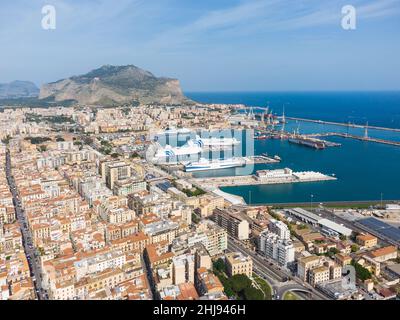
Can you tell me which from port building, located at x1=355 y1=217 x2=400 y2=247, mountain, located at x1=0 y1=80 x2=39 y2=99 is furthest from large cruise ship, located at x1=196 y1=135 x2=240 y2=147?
mountain, located at x1=0 y1=80 x2=39 y2=99

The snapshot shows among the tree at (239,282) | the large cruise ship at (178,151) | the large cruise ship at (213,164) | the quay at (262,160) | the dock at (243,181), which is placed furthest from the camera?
the large cruise ship at (178,151)

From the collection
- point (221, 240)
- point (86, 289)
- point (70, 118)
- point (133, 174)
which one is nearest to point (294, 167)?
point (133, 174)

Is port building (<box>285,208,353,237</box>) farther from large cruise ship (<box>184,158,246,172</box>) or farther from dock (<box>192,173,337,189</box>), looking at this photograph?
large cruise ship (<box>184,158,246,172</box>)

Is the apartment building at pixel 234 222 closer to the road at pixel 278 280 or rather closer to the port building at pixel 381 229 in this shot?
the road at pixel 278 280

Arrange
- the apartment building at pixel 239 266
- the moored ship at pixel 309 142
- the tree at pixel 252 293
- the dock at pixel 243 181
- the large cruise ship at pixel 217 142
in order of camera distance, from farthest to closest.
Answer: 1. the large cruise ship at pixel 217 142
2. the moored ship at pixel 309 142
3. the dock at pixel 243 181
4. the apartment building at pixel 239 266
5. the tree at pixel 252 293

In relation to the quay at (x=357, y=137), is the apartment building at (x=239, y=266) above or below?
below

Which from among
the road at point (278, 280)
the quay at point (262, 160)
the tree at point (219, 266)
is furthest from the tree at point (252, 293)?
the quay at point (262, 160)

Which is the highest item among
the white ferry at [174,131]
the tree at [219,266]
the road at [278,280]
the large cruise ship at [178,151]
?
the white ferry at [174,131]
